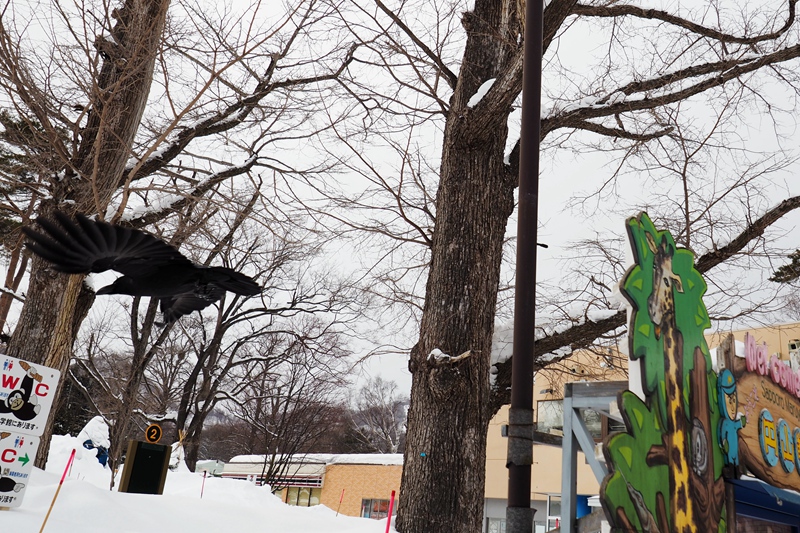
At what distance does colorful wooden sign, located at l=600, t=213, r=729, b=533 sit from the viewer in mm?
3891

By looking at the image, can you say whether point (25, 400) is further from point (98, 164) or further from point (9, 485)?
point (98, 164)

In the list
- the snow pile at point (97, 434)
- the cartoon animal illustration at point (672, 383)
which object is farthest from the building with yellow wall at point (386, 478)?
the cartoon animal illustration at point (672, 383)

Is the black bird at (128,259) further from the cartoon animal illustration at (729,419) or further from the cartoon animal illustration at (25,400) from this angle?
the cartoon animal illustration at (729,419)

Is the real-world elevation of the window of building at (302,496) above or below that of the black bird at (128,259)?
below

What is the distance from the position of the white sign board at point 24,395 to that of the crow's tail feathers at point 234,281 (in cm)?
233

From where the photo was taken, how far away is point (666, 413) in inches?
174

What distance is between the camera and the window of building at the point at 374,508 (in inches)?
1099

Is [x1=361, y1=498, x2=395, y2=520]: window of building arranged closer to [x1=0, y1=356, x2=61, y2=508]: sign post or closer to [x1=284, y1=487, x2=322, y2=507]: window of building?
[x1=284, y1=487, x2=322, y2=507]: window of building

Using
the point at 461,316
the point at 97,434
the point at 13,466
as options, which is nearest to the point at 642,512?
the point at 461,316

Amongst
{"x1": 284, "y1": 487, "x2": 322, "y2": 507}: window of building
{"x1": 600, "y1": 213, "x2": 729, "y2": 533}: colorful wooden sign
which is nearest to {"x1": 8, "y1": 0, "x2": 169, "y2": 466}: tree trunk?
{"x1": 600, "y1": 213, "x2": 729, "y2": 533}: colorful wooden sign

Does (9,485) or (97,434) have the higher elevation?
(97,434)

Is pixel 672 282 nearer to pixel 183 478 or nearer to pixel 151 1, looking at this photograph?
pixel 151 1

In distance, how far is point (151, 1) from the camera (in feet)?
22.9

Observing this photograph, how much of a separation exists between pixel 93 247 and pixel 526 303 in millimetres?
2747
